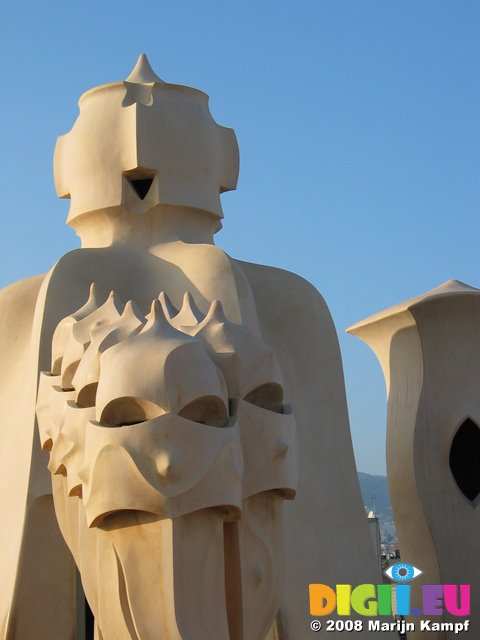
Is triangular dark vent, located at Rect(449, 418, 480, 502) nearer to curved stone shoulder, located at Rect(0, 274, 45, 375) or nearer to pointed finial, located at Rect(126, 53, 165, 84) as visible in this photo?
curved stone shoulder, located at Rect(0, 274, 45, 375)

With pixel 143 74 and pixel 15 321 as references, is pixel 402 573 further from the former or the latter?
pixel 143 74

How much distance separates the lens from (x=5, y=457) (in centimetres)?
764

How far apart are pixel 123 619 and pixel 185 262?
138 inches

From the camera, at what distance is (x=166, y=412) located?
4.92 metres

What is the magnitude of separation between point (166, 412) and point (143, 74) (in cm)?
475

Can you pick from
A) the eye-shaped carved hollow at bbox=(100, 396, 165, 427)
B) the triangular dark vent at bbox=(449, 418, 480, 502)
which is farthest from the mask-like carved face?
the triangular dark vent at bbox=(449, 418, 480, 502)

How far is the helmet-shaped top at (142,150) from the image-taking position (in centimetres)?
823

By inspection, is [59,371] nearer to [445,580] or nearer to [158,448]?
[158,448]

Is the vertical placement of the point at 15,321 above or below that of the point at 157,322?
above

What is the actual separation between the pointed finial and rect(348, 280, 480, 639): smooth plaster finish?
10.5 feet

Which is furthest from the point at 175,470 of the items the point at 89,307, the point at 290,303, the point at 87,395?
the point at 290,303

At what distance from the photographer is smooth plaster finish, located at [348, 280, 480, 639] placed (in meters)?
9.20
